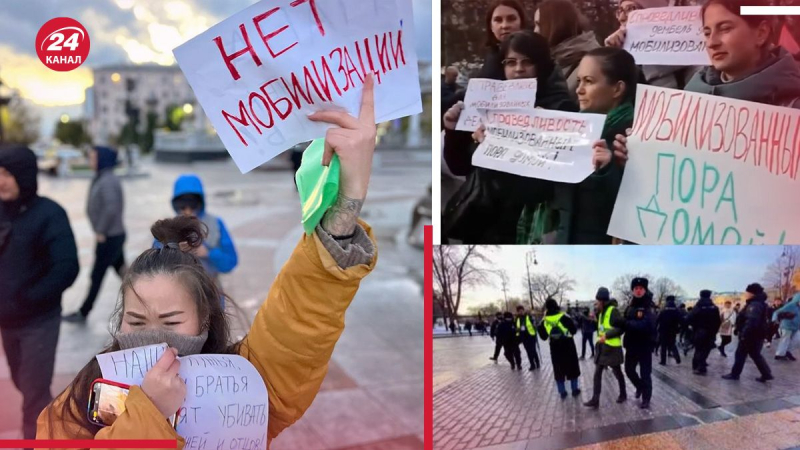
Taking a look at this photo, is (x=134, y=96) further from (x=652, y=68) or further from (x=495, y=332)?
(x=652, y=68)

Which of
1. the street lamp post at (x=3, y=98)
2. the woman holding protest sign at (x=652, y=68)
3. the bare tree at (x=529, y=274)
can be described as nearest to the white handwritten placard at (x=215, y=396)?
the bare tree at (x=529, y=274)

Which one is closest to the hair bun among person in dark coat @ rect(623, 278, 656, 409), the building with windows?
person in dark coat @ rect(623, 278, 656, 409)

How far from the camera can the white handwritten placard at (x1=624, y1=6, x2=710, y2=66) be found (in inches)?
94.3

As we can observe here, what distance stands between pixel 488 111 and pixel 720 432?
143 centimetres

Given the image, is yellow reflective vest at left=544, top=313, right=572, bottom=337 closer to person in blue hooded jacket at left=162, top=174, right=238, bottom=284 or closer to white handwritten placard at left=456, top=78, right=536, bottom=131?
white handwritten placard at left=456, top=78, right=536, bottom=131

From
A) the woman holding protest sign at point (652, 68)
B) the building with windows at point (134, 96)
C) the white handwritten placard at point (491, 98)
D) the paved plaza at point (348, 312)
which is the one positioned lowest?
the paved plaza at point (348, 312)

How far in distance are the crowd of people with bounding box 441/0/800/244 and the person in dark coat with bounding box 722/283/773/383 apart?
1.81 feet

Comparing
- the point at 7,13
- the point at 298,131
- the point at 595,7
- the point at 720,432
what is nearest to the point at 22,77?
the point at 7,13

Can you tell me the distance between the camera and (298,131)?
1.71m

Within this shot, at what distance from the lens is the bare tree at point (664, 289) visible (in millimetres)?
2438

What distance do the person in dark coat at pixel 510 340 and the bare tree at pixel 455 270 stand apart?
169mm

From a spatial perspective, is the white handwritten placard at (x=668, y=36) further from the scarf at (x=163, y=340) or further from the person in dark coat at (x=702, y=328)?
the scarf at (x=163, y=340)

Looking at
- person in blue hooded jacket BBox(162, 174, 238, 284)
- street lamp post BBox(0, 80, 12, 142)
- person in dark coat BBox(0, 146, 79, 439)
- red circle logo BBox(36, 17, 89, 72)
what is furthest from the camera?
person in blue hooded jacket BBox(162, 174, 238, 284)

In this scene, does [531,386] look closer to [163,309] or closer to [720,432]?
[720,432]
